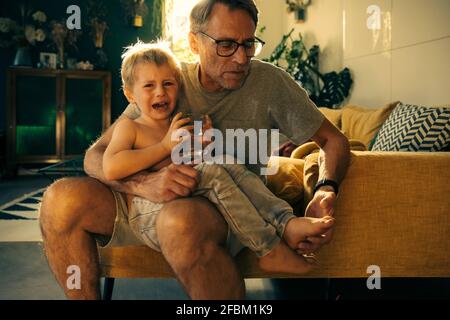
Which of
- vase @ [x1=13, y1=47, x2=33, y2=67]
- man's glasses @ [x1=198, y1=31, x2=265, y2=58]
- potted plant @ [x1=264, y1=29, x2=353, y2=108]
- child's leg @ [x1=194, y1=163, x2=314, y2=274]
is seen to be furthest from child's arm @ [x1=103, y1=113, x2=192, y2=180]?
vase @ [x1=13, y1=47, x2=33, y2=67]

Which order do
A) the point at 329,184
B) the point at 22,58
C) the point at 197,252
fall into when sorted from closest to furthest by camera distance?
the point at 197,252, the point at 329,184, the point at 22,58

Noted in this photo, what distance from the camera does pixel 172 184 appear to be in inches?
46.3

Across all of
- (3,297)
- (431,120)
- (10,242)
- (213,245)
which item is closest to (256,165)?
(213,245)

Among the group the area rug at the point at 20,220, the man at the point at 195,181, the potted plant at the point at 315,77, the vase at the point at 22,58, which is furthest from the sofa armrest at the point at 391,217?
the vase at the point at 22,58

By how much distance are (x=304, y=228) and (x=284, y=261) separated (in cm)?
12

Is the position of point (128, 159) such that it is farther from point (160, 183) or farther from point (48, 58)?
point (48, 58)

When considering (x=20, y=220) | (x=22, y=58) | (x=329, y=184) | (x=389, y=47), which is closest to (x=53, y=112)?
(x=22, y=58)

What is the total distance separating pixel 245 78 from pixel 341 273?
638 millimetres

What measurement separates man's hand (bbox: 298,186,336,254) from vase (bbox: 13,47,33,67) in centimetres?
479

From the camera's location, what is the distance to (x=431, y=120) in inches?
71.7

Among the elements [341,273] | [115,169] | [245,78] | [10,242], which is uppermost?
[245,78]

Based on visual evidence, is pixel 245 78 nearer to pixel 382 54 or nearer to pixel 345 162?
pixel 345 162

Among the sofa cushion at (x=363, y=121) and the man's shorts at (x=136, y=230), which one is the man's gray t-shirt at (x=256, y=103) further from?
the sofa cushion at (x=363, y=121)

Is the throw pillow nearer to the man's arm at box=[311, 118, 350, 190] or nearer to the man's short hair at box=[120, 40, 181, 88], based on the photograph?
the man's arm at box=[311, 118, 350, 190]
